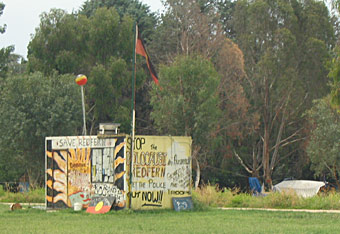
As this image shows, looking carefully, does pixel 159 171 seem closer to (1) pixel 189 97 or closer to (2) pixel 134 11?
(1) pixel 189 97

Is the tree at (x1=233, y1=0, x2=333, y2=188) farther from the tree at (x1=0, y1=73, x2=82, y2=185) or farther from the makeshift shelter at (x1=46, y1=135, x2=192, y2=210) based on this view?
the makeshift shelter at (x1=46, y1=135, x2=192, y2=210)

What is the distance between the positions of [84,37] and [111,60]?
307 cm

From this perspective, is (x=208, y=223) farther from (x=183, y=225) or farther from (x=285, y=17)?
(x=285, y=17)

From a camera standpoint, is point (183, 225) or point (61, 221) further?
point (61, 221)

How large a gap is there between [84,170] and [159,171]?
2.77 metres

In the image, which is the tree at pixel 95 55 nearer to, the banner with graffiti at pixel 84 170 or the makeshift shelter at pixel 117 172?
the banner with graffiti at pixel 84 170

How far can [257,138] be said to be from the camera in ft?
169

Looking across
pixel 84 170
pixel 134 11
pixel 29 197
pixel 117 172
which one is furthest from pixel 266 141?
pixel 117 172

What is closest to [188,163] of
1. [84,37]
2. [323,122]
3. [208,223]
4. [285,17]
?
[208,223]

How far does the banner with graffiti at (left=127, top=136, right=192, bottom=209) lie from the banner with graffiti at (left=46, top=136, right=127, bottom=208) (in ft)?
1.48

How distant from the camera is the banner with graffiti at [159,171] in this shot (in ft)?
68.1

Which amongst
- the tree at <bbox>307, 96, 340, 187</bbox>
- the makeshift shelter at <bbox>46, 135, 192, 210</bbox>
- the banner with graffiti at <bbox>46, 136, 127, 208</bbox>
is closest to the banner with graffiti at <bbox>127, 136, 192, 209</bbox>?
the makeshift shelter at <bbox>46, 135, 192, 210</bbox>

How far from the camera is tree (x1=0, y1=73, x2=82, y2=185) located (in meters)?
36.2

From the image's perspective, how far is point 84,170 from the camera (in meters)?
21.8
